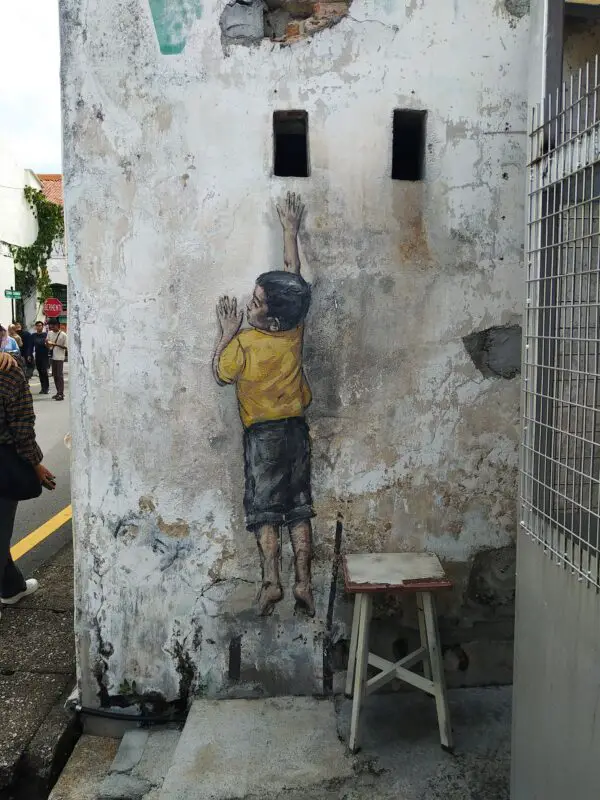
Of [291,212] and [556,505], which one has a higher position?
[291,212]

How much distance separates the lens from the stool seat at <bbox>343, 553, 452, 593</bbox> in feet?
9.36

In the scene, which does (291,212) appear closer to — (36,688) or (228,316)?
(228,316)

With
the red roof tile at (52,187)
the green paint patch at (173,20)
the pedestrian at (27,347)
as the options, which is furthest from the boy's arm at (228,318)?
the red roof tile at (52,187)

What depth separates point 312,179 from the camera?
3090 millimetres

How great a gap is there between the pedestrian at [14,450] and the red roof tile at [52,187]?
24718 millimetres

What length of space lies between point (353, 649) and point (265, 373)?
1.42 meters

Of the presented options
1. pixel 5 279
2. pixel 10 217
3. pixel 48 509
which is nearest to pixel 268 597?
pixel 48 509

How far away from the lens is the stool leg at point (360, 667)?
2.86 meters

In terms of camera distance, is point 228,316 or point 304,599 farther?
point 304,599

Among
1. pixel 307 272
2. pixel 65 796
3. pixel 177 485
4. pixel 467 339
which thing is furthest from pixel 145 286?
pixel 65 796

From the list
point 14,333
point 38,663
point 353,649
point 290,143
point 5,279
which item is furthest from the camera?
point 5,279

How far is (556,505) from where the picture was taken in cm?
220

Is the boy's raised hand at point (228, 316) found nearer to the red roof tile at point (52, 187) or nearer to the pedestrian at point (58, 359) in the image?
the pedestrian at point (58, 359)

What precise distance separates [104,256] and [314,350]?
113cm
